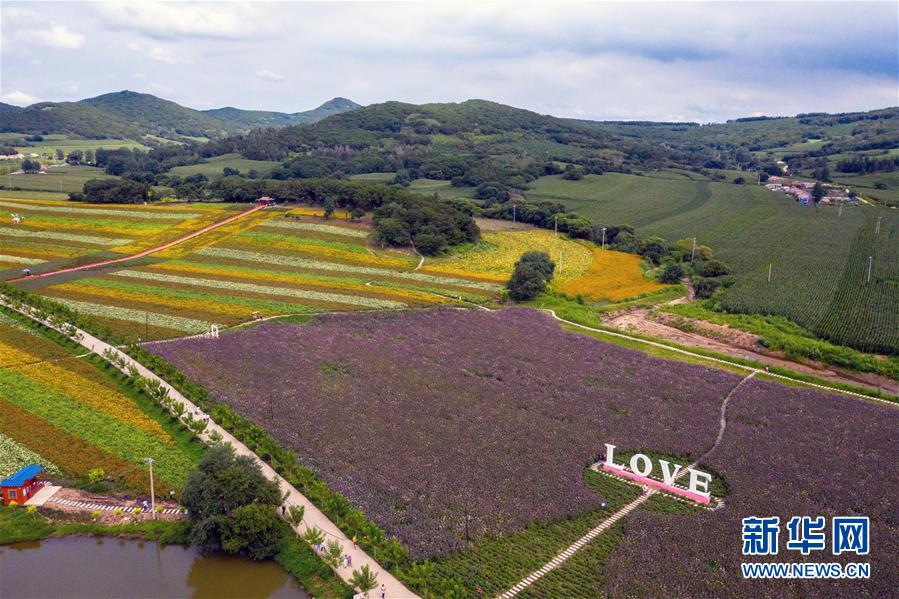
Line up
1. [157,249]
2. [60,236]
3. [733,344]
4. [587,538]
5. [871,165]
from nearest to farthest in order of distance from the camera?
[587,538], [733,344], [157,249], [60,236], [871,165]

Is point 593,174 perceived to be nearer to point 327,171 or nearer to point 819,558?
point 327,171

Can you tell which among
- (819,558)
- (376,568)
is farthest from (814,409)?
(376,568)

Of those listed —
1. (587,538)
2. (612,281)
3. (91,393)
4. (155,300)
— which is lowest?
(587,538)

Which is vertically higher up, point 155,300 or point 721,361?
point 155,300

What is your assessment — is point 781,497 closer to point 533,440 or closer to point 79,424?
point 533,440

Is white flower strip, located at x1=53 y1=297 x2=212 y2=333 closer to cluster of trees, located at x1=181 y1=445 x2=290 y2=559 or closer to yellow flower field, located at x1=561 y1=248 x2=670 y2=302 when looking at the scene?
cluster of trees, located at x1=181 y1=445 x2=290 y2=559

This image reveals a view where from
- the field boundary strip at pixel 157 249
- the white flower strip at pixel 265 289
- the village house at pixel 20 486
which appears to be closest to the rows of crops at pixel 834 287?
the white flower strip at pixel 265 289

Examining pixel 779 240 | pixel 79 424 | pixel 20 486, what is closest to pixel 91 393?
pixel 79 424

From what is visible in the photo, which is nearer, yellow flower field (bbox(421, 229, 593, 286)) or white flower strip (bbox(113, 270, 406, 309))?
white flower strip (bbox(113, 270, 406, 309))

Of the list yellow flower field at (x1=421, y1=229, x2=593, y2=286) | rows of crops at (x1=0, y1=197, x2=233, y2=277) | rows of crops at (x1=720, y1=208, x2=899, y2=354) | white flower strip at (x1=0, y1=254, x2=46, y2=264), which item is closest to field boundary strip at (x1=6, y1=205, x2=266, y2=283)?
rows of crops at (x1=0, y1=197, x2=233, y2=277)
